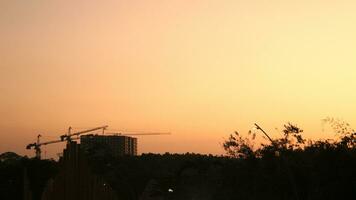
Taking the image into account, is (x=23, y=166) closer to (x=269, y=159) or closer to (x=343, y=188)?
(x=269, y=159)

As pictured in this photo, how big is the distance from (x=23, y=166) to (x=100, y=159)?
2746cm

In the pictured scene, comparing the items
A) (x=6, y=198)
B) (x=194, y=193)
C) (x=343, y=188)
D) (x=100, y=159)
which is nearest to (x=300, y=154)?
(x=343, y=188)

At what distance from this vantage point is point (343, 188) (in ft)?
108

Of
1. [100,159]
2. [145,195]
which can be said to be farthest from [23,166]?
[100,159]

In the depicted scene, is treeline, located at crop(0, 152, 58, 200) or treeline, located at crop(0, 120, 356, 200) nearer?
treeline, located at crop(0, 120, 356, 200)

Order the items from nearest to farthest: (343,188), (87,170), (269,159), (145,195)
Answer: (87,170) < (343,188) < (269,159) < (145,195)

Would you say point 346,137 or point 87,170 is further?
point 346,137

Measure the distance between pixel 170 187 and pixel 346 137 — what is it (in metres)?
36.8

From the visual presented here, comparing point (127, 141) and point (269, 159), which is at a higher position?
point (127, 141)

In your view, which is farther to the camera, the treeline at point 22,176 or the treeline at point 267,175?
the treeline at point 22,176

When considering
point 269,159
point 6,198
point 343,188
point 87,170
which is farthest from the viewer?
point 6,198

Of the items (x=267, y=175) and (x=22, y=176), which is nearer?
(x=267, y=175)

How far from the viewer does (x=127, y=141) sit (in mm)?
164875

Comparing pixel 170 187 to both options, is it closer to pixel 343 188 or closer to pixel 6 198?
pixel 6 198
